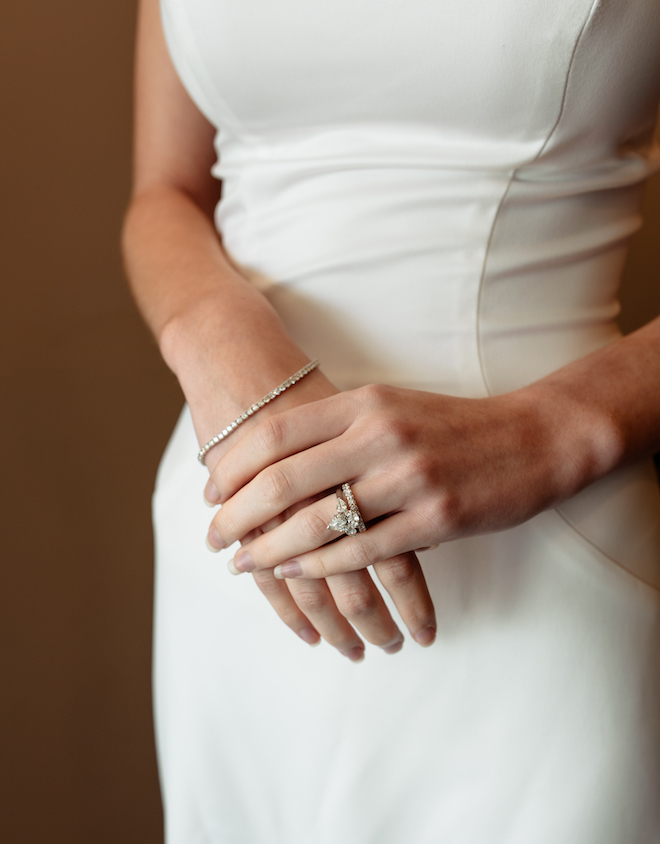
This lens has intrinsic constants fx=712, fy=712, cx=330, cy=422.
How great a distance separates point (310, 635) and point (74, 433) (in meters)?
0.75

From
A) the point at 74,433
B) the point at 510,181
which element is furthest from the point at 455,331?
the point at 74,433

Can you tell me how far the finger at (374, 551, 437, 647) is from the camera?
546 millimetres

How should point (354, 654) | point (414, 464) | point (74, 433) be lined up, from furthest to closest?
point (74, 433) → point (354, 654) → point (414, 464)

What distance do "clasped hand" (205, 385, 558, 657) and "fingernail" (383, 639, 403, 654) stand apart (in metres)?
0.04

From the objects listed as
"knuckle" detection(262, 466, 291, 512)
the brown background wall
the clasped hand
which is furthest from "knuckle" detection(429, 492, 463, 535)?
the brown background wall

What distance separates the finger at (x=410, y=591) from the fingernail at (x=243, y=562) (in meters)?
0.10

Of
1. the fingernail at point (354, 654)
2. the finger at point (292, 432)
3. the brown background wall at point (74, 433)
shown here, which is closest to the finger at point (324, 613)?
the fingernail at point (354, 654)

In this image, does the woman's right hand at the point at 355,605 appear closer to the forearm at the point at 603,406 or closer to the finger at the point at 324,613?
the finger at the point at 324,613

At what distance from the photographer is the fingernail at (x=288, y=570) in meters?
0.55

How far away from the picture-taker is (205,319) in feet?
2.12

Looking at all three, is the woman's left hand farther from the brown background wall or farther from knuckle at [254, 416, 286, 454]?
the brown background wall

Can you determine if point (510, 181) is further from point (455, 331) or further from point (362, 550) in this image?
point (362, 550)

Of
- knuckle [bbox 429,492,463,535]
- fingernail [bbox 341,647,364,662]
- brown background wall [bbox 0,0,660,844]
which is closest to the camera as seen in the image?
knuckle [bbox 429,492,463,535]

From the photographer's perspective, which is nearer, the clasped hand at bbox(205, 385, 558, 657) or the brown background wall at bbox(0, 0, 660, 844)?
the clasped hand at bbox(205, 385, 558, 657)
